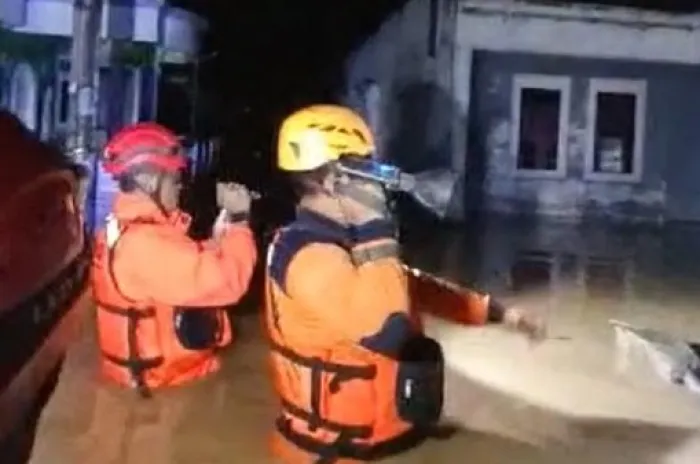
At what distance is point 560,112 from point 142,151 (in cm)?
1091

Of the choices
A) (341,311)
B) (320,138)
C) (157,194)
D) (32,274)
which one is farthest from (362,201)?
(32,274)

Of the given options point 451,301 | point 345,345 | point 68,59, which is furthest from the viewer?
point 68,59

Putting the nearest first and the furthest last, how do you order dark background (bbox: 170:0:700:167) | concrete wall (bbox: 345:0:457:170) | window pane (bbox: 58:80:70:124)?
window pane (bbox: 58:80:70:124) → dark background (bbox: 170:0:700:167) → concrete wall (bbox: 345:0:457:170)

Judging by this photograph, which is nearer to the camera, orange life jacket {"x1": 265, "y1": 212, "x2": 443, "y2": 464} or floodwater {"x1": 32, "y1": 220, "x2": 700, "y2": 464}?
orange life jacket {"x1": 265, "y1": 212, "x2": 443, "y2": 464}

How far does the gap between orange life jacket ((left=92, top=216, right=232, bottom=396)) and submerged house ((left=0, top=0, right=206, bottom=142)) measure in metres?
4.86

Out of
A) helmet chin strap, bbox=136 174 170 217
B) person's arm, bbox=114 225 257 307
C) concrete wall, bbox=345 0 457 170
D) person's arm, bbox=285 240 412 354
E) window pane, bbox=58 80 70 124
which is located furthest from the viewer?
concrete wall, bbox=345 0 457 170

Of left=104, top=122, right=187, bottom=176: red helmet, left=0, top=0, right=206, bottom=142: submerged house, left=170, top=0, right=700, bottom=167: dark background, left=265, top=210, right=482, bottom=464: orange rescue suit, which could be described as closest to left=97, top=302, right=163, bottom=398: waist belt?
left=104, top=122, right=187, bottom=176: red helmet

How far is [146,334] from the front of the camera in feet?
16.0

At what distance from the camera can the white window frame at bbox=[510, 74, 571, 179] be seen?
15133mm

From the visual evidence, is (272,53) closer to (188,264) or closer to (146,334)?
(146,334)

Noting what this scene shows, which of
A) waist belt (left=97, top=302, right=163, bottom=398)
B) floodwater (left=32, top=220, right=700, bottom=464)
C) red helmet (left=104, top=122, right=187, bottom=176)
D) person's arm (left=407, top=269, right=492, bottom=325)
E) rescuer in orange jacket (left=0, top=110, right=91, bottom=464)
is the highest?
red helmet (left=104, top=122, right=187, bottom=176)

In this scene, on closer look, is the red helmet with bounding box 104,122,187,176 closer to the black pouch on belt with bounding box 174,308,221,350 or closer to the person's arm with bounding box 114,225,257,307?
the person's arm with bounding box 114,225,257,307

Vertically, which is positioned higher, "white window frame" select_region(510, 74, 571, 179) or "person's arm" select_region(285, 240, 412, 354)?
"white window frame" select_region(510, 74, 571, 179)

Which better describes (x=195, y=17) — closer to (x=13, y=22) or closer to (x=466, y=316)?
(x=13, y=22)
